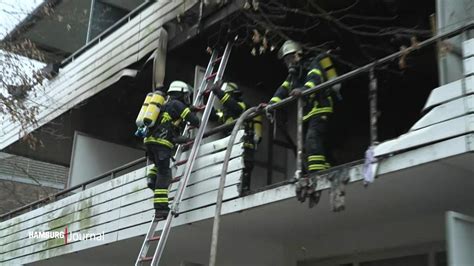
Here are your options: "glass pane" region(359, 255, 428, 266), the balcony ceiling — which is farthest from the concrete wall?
"glass pane" region(359, 255, 428, 266)

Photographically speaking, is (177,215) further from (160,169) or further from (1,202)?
(1,202)

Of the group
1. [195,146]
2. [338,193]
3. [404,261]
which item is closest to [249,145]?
[195,146]

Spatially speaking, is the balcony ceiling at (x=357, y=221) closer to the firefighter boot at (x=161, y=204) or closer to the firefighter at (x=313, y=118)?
the firefighter at (x=313, y=118)

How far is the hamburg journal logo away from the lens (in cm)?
975

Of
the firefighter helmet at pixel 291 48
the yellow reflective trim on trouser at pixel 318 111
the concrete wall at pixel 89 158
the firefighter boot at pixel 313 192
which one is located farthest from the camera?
the concrete wall at pixel 89 158

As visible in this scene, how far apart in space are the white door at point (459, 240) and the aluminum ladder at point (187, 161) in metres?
3.48

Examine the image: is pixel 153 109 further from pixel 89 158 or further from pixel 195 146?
pixel 89 158

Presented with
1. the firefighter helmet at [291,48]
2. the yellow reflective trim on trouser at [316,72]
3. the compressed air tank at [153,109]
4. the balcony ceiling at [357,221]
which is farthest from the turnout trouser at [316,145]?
the compressed air tank at [153,109]

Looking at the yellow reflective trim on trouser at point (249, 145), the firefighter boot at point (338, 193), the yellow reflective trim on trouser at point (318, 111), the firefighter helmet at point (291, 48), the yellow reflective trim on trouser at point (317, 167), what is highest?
the firefighter helmet at point (291, 48)

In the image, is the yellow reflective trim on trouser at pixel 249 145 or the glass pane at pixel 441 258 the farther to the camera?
the yellow reflective trim on trouser at pixel 249 145

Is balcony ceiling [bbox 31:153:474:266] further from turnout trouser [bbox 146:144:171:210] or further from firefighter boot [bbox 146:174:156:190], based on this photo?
firefighter boot [bbox 146:174:156:190]

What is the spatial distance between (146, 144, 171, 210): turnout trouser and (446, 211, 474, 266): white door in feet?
12.3

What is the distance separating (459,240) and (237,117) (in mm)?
3872

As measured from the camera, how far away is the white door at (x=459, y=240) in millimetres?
4926
